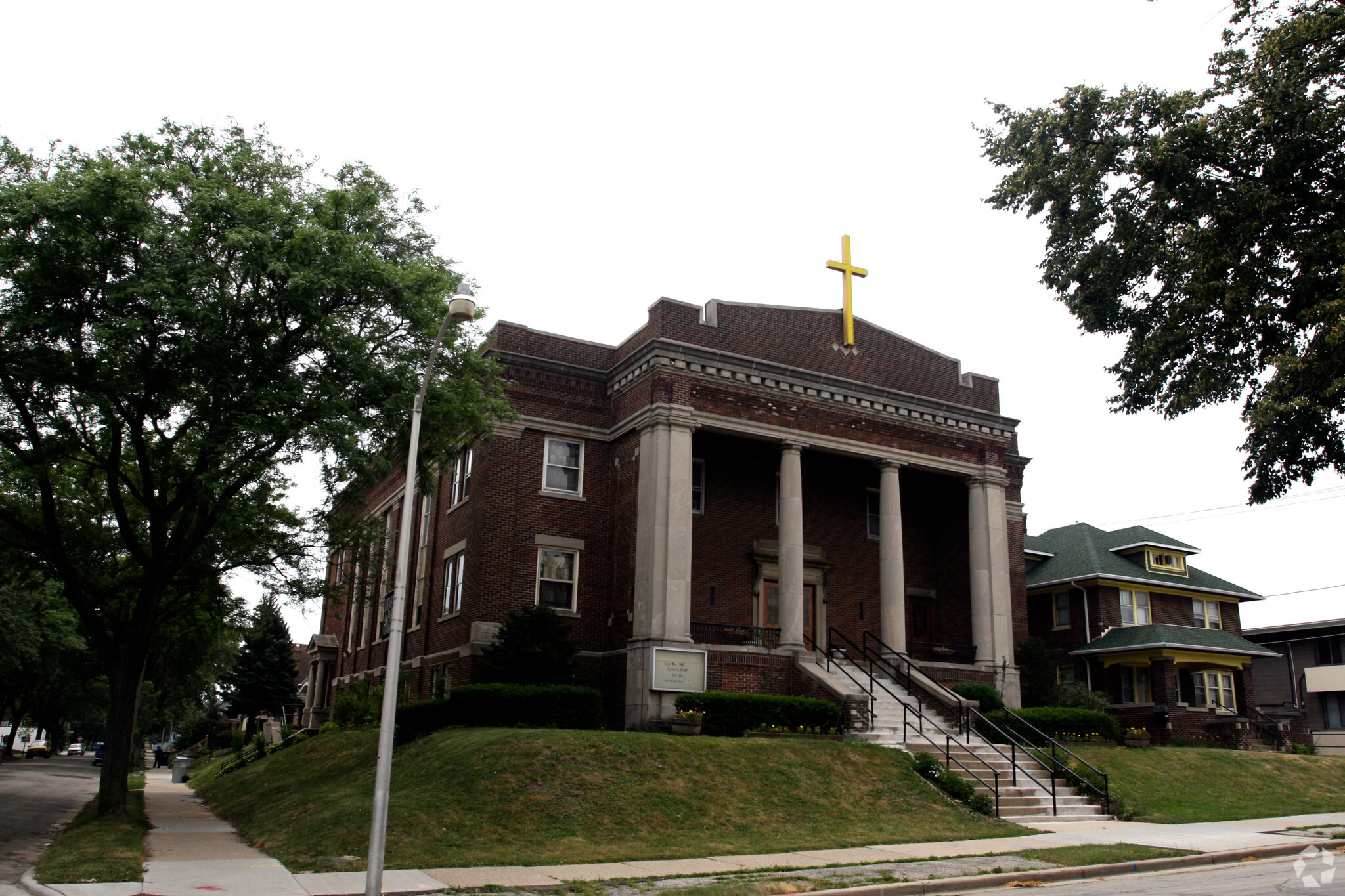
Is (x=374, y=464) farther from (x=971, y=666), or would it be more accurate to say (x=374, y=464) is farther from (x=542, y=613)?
(x=971, y=666)

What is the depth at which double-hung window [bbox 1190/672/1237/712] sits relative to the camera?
3756 centimetres

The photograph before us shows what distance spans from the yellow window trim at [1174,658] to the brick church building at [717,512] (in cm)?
732

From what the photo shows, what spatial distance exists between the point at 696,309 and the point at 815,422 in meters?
4.71

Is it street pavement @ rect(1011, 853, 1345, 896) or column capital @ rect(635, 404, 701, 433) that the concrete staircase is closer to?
street pavement @ rect(1011, 853, 1345, 896)

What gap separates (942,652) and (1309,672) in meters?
30.2

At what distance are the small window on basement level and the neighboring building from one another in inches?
1301

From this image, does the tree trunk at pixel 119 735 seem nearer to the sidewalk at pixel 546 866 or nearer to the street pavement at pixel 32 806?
the street pavement at pixel 32 806

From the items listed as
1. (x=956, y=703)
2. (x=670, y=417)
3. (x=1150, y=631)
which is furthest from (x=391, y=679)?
(x=1150, y=631)

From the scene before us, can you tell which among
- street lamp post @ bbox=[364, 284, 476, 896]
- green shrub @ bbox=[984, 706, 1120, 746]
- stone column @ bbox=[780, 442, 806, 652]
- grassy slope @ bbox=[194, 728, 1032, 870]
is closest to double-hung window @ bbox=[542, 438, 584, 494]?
stone column @ bbox=[780, 442, 806, 652]

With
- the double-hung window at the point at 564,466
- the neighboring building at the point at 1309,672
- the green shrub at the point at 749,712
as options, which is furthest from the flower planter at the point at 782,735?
the neighboring building at the point at 1309,672

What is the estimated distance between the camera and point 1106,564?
38406 millimetres

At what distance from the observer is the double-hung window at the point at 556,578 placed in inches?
1097

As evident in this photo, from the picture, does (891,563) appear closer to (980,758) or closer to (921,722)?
(921,722)

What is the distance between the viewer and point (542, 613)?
25172mm
